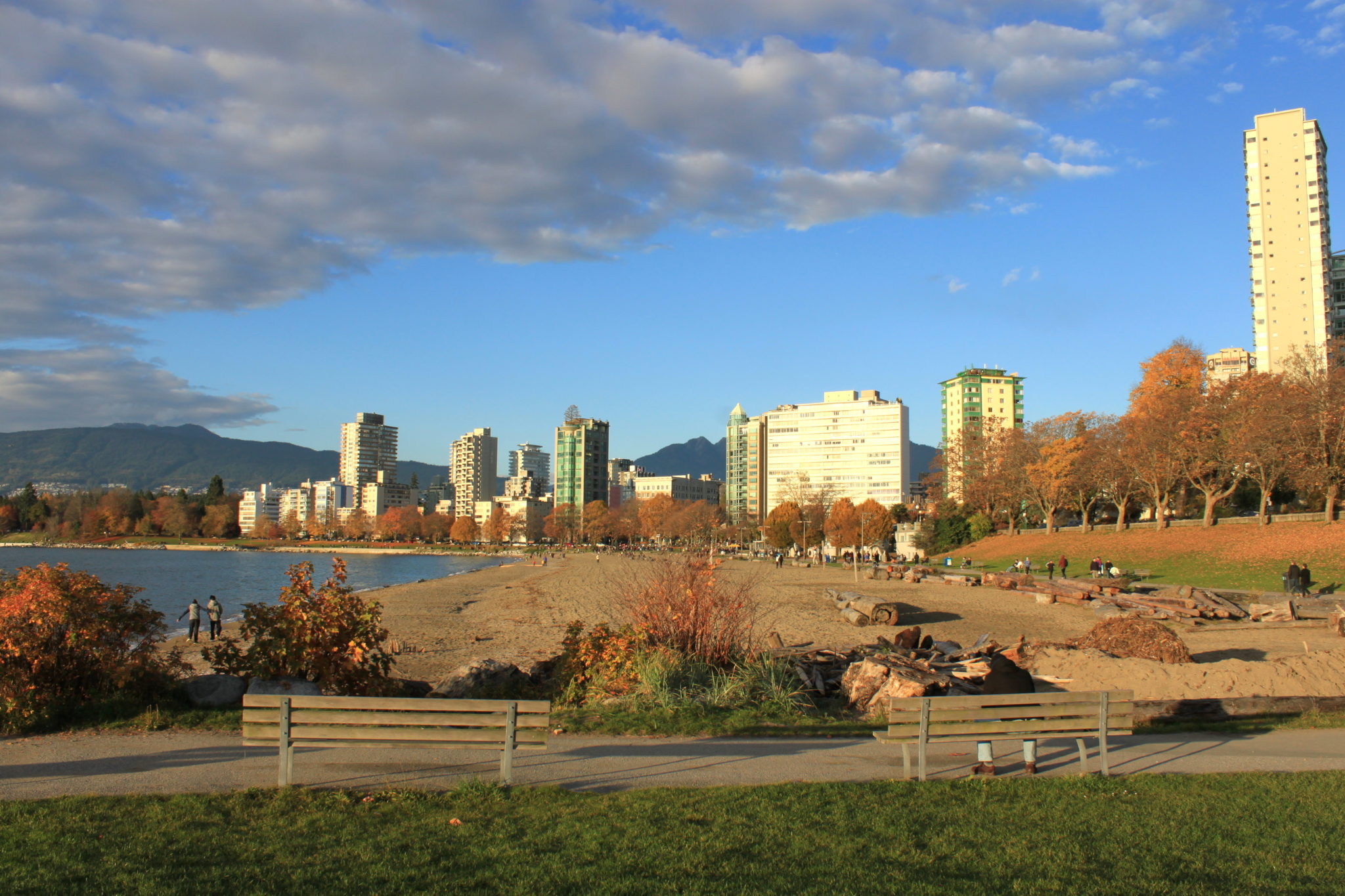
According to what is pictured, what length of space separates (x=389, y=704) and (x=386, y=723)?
127 mm

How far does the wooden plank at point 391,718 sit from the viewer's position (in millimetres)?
6125

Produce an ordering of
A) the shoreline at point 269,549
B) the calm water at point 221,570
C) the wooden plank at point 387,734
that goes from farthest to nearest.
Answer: the shoreline at point 269,549 < the calm water at point 221,570 < the wooden plank at point 387,734

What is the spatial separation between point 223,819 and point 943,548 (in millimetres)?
76262

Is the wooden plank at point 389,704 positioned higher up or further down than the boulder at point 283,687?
higher up

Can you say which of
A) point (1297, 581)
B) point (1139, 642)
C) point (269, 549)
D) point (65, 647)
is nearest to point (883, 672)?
point (1139, 642)

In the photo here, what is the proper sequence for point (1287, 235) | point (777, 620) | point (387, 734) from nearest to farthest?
point (387, 734) < point (777, 620) < point (1287, 235)

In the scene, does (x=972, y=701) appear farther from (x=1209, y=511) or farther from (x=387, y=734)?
(x=1209, y=511)

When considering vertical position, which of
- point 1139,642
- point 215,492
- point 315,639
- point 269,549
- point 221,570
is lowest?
point 269,549

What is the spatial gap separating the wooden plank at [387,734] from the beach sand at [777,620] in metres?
7.78

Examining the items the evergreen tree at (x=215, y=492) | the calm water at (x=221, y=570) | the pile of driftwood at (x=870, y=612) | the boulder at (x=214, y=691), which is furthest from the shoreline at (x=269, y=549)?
the boulder at (x=214, y=691)

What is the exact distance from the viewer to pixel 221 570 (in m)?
80.8

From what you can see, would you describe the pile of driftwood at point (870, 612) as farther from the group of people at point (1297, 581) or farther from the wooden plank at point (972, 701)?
the wooden plank at point (972, 701)

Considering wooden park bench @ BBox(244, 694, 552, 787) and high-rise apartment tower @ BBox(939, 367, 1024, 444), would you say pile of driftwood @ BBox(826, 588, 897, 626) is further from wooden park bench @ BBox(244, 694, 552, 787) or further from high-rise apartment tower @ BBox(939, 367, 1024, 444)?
high-rise apartment tower @ BBox(939, 367, 1024, 444)

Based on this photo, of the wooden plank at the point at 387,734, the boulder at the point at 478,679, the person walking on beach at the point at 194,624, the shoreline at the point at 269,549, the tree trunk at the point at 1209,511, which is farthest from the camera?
the shoreline at the point at 269,549
